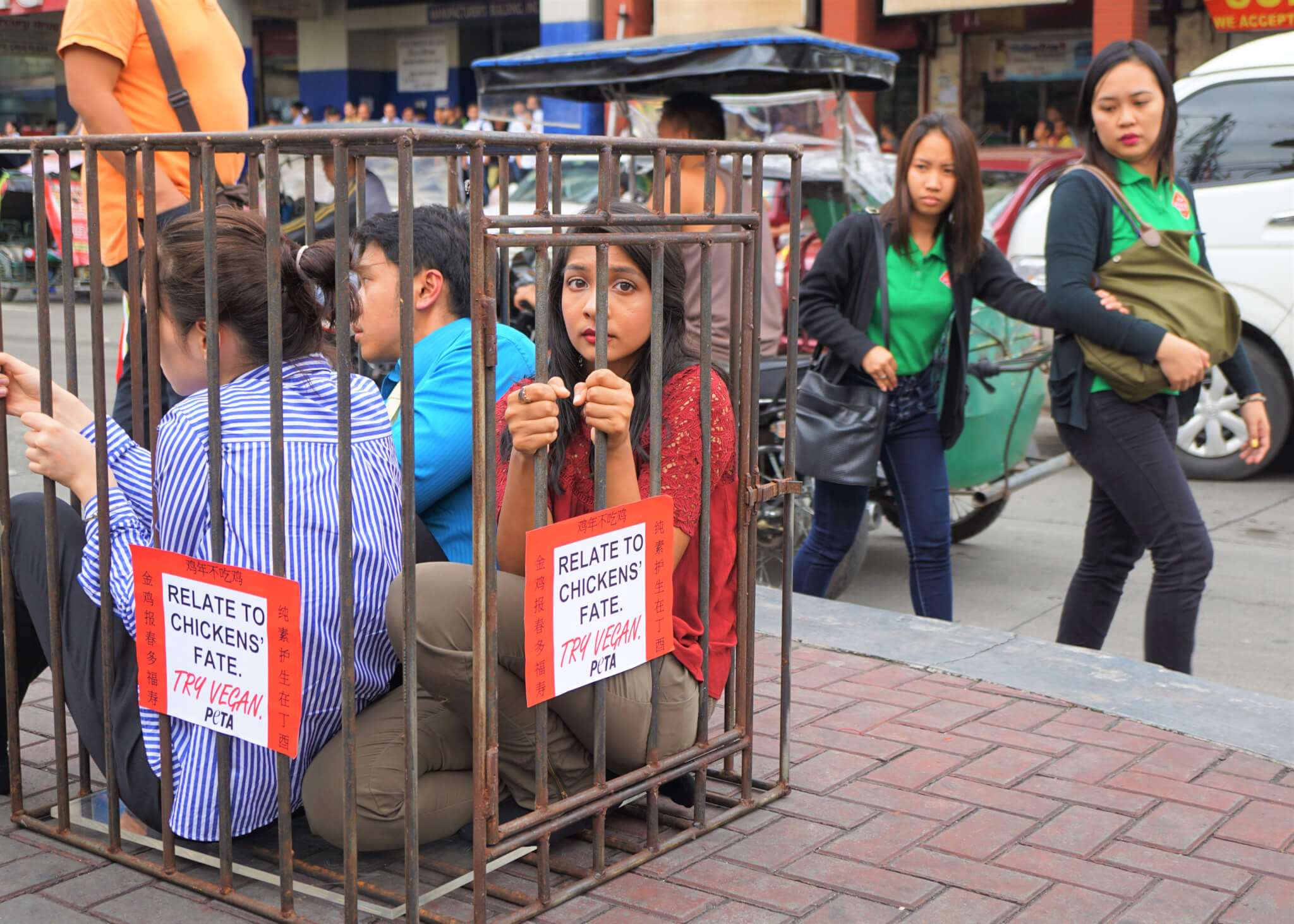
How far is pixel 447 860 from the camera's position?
283cm

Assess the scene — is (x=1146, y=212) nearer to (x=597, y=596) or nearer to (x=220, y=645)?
(x=597, y=596)

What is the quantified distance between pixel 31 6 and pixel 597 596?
1020 inches

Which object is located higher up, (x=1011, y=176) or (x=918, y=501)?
(x=1011, y=176)

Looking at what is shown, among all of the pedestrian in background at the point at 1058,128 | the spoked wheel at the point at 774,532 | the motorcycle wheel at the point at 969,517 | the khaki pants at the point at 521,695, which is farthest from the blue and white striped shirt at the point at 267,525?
the pedestrian in background at the point at 1058,128

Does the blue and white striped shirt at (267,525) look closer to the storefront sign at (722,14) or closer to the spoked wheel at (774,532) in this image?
the spoked wheel at (774,532)

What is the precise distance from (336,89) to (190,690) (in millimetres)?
24959

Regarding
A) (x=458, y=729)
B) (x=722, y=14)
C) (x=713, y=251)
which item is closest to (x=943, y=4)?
(x=722, y=14)

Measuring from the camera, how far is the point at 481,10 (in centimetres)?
2417

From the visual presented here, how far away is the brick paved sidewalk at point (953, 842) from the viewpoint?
261cm

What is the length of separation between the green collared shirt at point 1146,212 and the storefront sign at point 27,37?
27.9 meters

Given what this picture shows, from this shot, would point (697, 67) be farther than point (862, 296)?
Yes

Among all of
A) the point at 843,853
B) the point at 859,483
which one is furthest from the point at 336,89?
the point at 843,853

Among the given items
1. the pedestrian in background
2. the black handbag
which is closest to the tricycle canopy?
the black handbag

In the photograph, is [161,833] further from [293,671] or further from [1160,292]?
[1160,292]
